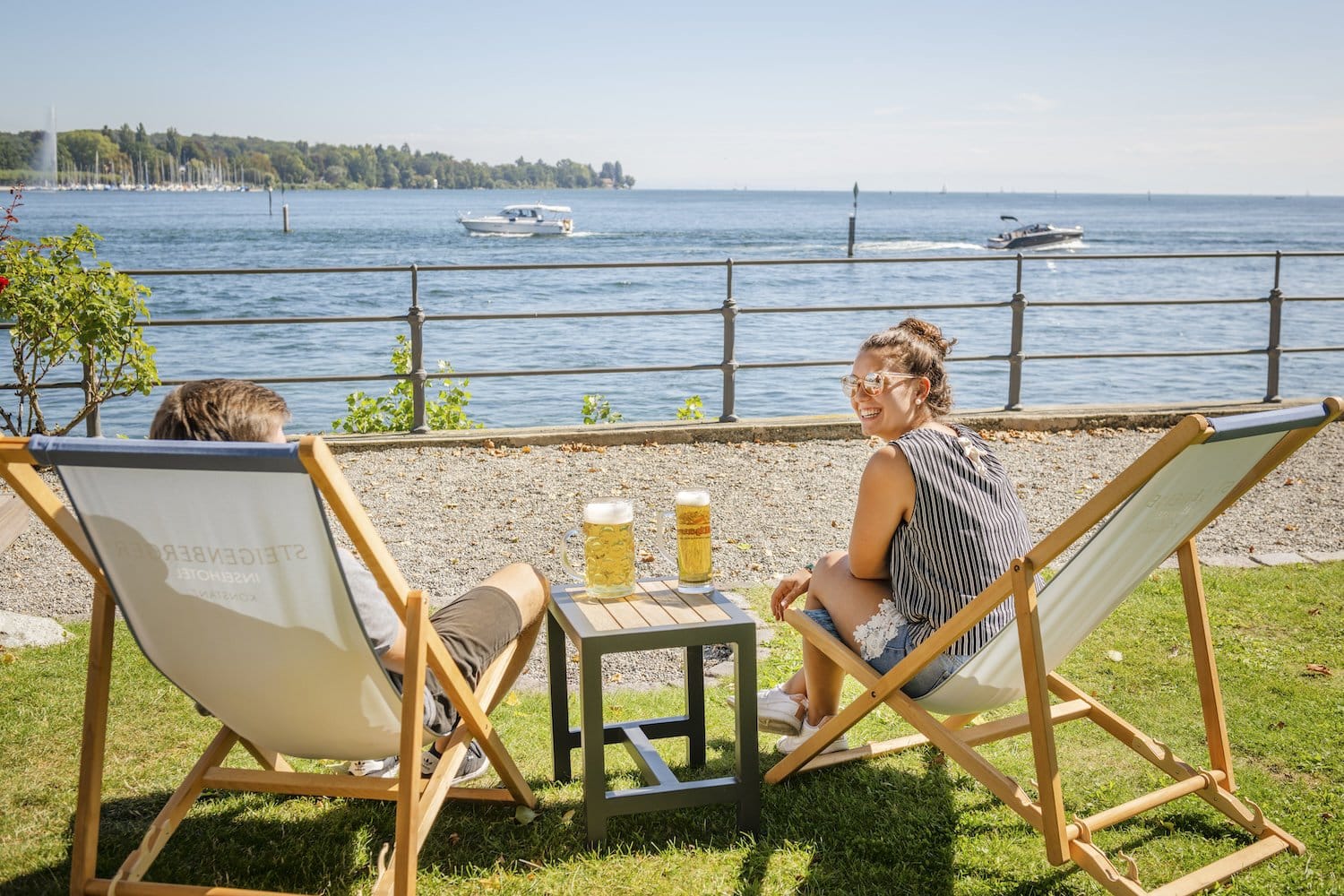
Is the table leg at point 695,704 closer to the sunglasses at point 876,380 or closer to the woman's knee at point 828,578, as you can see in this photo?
the woman's knee at point 828,578

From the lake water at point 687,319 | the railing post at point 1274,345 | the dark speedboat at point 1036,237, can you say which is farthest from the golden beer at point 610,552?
the dark speedboat at point 1036,237

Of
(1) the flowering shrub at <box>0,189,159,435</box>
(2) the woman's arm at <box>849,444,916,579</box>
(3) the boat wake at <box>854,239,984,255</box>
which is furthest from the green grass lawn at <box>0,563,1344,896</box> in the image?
(3) the boat wake at <box>854,239,984,255</box>

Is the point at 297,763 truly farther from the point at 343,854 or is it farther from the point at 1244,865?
the point at 1244,865

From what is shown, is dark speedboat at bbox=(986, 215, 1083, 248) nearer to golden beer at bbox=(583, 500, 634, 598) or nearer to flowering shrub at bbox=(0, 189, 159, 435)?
flowering shrub at bbox=(0, 189, 159, 435)

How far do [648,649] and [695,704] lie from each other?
0.48 meters

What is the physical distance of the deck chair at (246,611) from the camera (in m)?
1.86

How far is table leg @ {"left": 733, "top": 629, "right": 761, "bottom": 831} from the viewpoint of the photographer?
2.60 m

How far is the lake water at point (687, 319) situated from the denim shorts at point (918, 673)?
4.65m

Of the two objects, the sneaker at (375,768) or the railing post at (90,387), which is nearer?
the sneaker at (375,768)

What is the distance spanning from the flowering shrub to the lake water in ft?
15.2

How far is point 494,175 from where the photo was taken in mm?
172625

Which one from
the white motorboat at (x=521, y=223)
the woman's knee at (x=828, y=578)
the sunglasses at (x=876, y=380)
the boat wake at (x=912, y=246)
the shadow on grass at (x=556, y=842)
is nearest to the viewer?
the shadow on grass at (x=556, y=842)

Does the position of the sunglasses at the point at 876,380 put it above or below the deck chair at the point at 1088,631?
above

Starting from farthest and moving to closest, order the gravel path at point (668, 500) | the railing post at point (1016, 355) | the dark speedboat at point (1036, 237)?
the dark speedboat at point (1036, 237) → the railing post at point (1016, 355) → the gravel path at point (668, 500)
